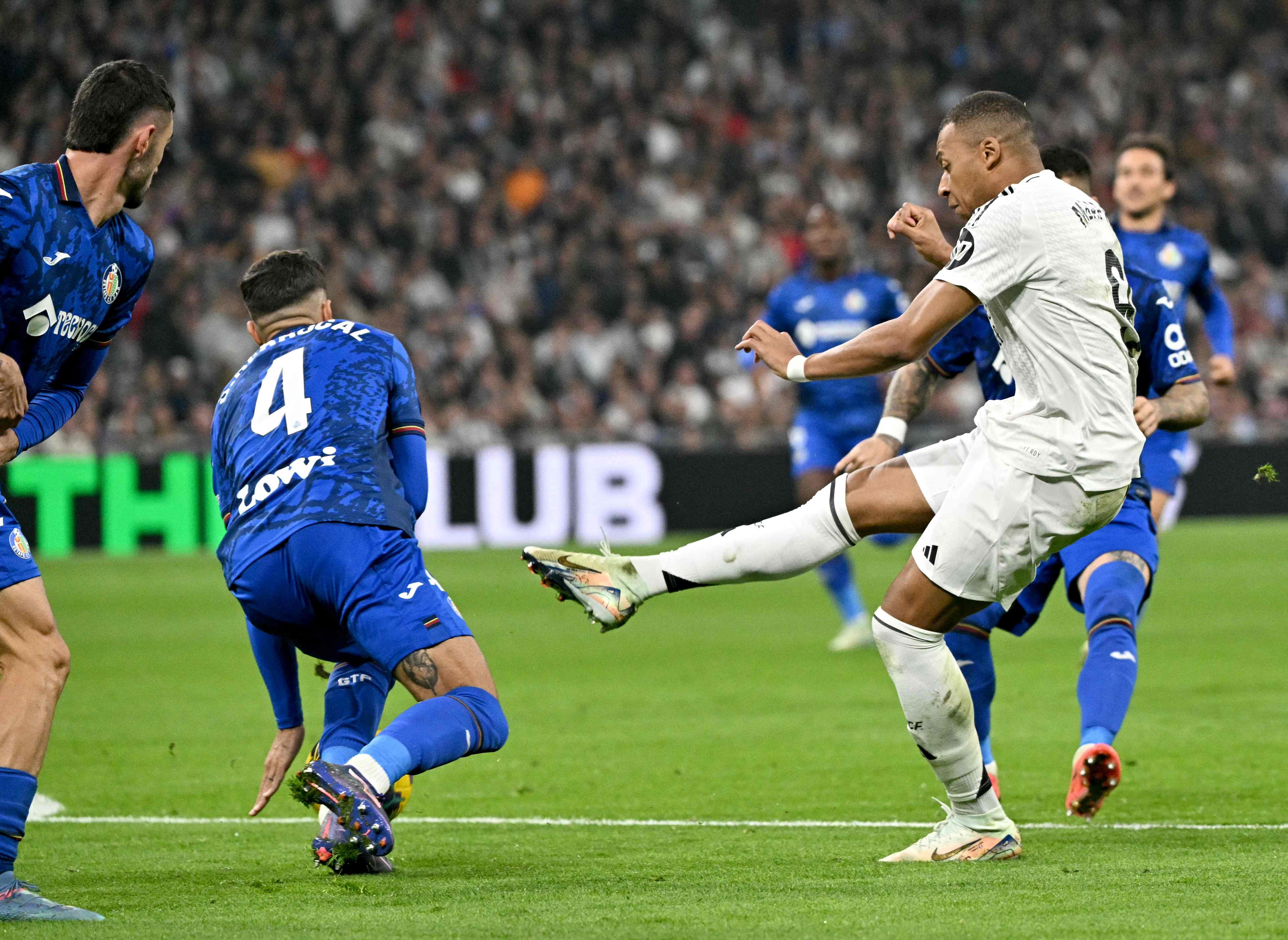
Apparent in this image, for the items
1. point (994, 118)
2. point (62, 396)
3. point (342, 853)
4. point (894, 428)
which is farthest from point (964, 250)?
point (62, 396)

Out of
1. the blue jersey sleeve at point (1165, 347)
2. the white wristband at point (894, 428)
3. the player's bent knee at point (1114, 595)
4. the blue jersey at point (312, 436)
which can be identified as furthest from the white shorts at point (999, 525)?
the blue jersey at point (312, 436)

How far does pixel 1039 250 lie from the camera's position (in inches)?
181

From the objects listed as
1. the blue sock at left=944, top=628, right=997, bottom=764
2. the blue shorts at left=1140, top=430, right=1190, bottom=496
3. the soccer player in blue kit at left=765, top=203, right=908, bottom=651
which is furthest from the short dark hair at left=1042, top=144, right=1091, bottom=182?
the soccer player in blue kit at left=765, top=203, right=908, bottom=651

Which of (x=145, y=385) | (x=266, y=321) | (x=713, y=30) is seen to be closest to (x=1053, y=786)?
(x=266, y=321)

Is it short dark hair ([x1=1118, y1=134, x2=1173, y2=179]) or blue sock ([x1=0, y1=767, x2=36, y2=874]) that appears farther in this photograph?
short dark hair ([x1=1118, y1=134, x2=1173, y2=179])

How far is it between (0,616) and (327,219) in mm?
17361

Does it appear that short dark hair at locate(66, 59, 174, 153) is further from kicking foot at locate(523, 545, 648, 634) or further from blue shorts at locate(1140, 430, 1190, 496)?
blue shorts at locate(1140, 430, 1190, 496)

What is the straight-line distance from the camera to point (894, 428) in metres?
6.00

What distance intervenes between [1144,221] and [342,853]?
18.0 ft

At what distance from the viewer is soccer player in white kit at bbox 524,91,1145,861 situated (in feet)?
15.1

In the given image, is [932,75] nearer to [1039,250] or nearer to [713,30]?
[713,30]

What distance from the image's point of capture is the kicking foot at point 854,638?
11.0m

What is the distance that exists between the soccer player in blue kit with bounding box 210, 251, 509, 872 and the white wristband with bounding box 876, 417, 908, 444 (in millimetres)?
1725

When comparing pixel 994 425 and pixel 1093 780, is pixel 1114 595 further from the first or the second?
pixel 994 425
